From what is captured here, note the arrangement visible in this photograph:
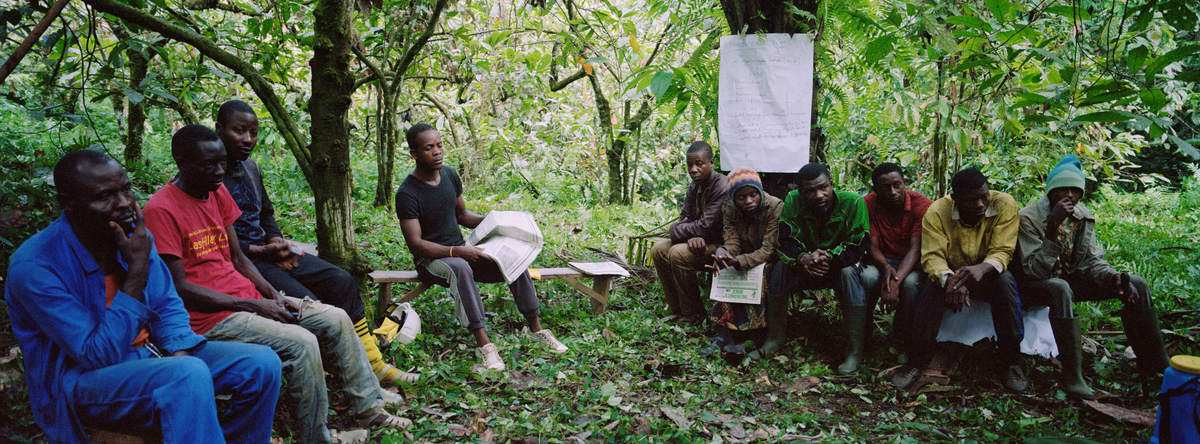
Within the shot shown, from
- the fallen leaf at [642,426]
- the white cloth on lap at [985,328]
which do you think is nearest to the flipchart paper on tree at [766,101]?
the white cloth on lap at [985,328]

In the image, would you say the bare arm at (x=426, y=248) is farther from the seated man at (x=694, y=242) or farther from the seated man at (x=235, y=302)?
the seated man at (x=694, y=242)

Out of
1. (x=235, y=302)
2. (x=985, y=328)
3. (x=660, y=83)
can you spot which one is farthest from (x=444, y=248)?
(x=985, y=328)

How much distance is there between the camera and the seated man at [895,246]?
13.6 feet

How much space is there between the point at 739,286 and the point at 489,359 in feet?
6.02

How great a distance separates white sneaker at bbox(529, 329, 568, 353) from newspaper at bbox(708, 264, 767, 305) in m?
1.15

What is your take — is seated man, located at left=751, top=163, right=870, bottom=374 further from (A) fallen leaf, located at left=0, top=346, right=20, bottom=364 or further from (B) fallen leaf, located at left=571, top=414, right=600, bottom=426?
(A) fallen leaf, located at left=0, top=346, right=20, bottom=364

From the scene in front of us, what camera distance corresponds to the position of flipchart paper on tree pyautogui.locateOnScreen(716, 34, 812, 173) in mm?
4383

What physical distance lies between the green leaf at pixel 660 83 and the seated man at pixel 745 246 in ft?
3.74

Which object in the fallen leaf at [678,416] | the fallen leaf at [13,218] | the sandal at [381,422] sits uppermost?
the fallen leaf at [13,218]

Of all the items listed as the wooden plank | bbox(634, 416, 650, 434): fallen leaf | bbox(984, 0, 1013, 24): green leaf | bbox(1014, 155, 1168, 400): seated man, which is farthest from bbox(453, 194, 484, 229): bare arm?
bbox(1014, 155, 1168, 400): seated man

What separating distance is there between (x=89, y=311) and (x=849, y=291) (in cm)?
398

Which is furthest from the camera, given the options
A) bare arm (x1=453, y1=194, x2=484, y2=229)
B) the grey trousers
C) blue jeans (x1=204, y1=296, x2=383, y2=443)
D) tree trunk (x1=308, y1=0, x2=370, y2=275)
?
bare arm (x1=453, y1=194, x2=484, y2=229)

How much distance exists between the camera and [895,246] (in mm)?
4418

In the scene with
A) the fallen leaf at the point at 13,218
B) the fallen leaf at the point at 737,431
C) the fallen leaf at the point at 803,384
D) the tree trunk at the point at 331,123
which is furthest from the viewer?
the fallen leaf at the point at 803,384
